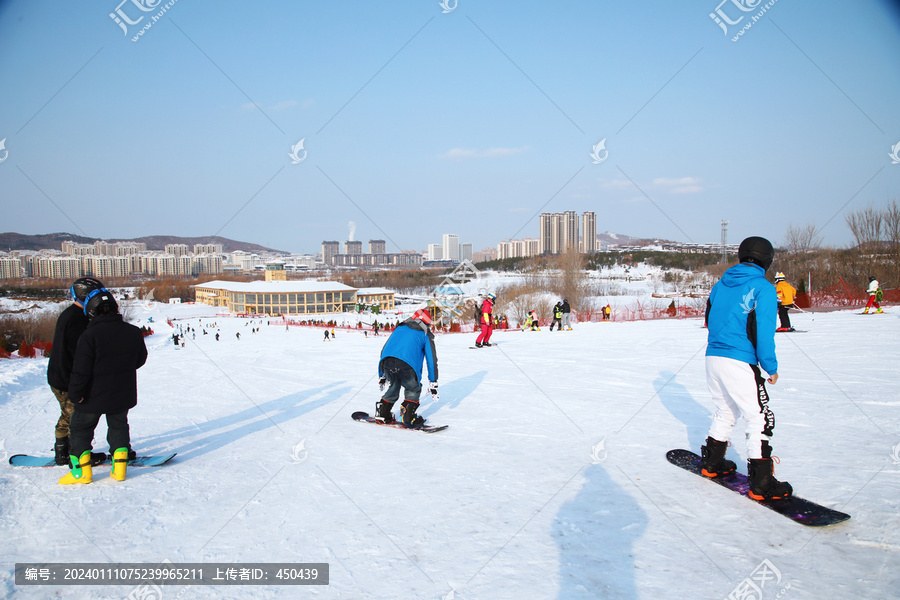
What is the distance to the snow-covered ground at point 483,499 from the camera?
8.68 ft

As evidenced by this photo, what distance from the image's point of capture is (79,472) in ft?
13.0

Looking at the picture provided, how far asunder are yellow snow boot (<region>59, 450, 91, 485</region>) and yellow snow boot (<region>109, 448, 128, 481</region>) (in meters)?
0.19

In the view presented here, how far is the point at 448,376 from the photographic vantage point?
954 cm

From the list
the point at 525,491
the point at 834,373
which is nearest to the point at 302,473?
the point at 525,491

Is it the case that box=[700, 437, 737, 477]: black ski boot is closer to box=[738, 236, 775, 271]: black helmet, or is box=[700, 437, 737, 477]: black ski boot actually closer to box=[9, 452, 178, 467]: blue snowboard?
box=[738, 236, 775, 271]: black helmet

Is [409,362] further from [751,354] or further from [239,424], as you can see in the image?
[751,354]

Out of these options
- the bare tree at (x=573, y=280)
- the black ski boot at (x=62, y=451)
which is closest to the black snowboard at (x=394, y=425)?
the black ski boot at (x=62, y=451)

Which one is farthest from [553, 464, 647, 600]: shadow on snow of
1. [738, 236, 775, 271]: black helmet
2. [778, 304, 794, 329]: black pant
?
[778, 304, 794, 329]: black pant

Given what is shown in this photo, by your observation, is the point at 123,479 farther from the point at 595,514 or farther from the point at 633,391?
the point at 633,391

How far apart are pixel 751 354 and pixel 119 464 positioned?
527cm

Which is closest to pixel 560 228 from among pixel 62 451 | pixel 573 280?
pixel 573 280

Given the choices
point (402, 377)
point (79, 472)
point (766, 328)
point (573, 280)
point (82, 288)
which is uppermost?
point (573, 280)

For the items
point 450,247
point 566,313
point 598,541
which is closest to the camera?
point 598,541

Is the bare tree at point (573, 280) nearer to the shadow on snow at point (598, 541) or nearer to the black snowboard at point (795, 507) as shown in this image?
the black snowboard at point (795, 507)
